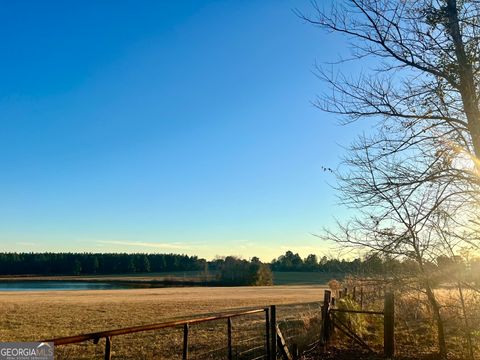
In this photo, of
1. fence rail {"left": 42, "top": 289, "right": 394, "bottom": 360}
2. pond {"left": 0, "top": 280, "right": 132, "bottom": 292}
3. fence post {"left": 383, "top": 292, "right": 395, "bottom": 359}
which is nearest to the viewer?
fence rail {"left": 42, "top": 289, "right": 394, "bottom": 360}

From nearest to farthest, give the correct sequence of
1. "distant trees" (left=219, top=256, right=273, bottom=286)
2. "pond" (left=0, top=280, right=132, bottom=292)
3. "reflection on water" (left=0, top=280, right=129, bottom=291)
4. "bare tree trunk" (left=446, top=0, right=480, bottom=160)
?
"bare tree trunk" (left=446, top=0, right=480, bottom=160) → "pond" (left=0, top=280, right=132, bottom=292) → "reflection on water" (left=0, top=280, right=129, bottom=291) → "distant trees" (left=219, top=256, right=273, bottom=286)

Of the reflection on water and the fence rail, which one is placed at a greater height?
the fence rail

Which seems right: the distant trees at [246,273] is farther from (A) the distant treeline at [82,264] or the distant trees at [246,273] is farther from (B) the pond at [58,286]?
(A) the distant treeline at [82,264]

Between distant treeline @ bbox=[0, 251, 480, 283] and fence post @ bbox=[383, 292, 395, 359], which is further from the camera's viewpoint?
distant treeline @ bbox=[0, 251, 480, 283]

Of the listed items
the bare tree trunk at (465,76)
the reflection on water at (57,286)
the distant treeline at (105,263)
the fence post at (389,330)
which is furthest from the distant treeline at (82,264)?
the bare tree trunk at (465,76)

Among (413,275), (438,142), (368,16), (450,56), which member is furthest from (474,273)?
(368,16)

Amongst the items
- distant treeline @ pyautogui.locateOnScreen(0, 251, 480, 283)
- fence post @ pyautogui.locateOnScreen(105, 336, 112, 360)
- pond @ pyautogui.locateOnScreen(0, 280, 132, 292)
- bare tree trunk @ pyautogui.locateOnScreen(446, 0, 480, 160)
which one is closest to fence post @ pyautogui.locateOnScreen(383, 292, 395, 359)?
bare tree trunk @ pyautogui.locateOnScreen(446, 0, 480, 160)

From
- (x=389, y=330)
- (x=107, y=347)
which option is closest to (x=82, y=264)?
(x=389, y=330)

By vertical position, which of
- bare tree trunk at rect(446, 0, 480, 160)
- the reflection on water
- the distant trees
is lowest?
the reflection on water

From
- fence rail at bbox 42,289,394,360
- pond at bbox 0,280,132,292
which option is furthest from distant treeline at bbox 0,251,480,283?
fence rail at bbox 42,289,394,360

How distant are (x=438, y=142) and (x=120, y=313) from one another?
26.5 metres

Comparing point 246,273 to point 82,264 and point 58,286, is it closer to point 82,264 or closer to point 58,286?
point 58,286

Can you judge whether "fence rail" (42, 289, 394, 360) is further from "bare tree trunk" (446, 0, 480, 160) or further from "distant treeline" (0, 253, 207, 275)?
"distant treeline" (0, 253, 207, 275)

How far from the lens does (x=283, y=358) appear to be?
10.1 meters
